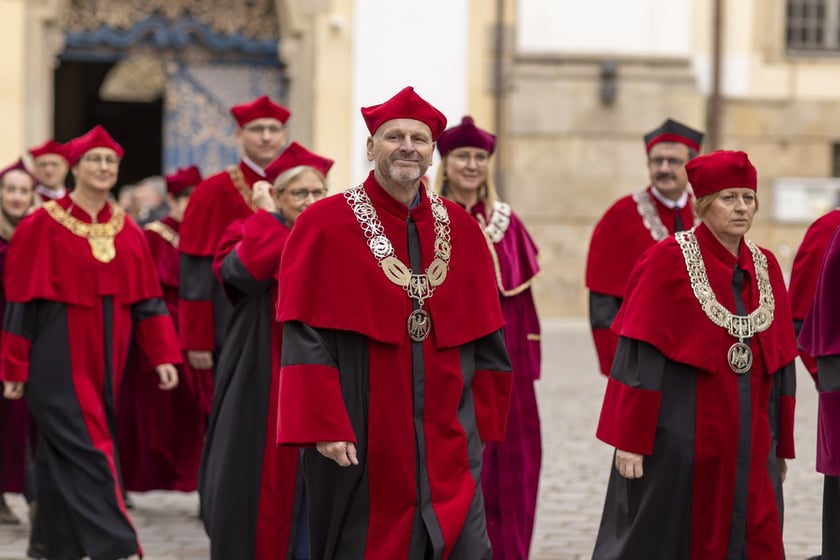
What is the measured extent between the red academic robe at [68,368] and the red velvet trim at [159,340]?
7.5 inches

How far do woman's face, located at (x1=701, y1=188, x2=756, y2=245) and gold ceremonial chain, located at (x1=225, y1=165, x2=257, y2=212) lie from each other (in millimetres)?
3165

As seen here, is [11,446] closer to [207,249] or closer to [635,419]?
[207,249]

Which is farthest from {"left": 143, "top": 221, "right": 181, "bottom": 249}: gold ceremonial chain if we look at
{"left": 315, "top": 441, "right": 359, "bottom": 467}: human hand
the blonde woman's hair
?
{"left": 315, "top": 441, "right": 359, "bottom": 467}: human hand

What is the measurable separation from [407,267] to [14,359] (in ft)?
9.62

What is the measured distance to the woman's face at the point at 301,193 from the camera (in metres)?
7.31

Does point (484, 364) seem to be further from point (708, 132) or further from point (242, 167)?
point (708, 132)

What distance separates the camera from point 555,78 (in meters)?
21.5

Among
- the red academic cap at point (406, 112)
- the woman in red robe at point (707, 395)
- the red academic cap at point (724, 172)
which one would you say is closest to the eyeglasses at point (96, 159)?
the red academic cap at point (406, 112)

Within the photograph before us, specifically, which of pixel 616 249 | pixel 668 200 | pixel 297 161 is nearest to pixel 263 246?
pixel 297 161

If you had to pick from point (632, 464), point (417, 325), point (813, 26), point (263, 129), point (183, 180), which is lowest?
point (632, 464)

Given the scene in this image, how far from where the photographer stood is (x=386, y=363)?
563 cm

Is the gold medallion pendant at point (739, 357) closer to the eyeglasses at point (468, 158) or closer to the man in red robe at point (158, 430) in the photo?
the eyeglasses at point (468, 158)

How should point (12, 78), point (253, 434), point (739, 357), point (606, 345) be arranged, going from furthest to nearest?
point (12, 78) → point (606, 345) → point (253, 434) → point (739, 357)

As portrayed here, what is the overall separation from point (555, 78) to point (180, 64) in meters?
4.58
